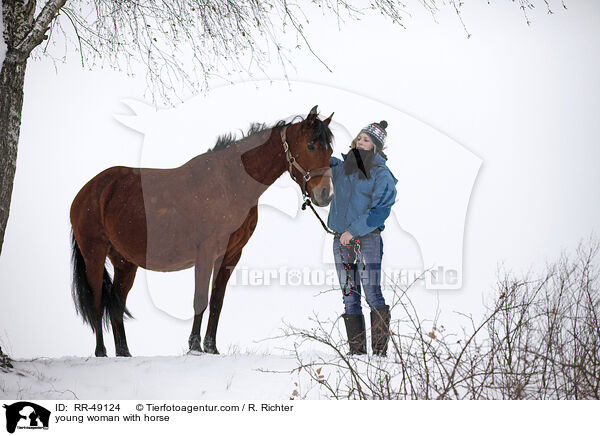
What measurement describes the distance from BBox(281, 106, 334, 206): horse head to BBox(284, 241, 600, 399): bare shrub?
0.94 meters

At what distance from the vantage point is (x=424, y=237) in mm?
4648

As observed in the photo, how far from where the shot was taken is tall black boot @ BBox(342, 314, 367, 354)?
407 cm

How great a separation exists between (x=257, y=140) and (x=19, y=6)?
190cm

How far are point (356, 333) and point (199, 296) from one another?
1.15m

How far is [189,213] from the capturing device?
14.3 ft

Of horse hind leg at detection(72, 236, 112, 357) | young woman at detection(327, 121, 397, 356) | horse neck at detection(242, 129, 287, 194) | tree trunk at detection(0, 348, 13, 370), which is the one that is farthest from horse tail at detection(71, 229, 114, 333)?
young woman at detection(327, 121, 397, 356)

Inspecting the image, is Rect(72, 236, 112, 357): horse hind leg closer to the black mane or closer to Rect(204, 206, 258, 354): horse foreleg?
Rect(204, 206, 258, 354): horse foreleg

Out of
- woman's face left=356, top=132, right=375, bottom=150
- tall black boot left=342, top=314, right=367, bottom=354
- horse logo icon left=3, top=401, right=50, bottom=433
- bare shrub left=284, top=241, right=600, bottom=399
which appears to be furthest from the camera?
woman's face left=356, top=132, right=375, bottom=150

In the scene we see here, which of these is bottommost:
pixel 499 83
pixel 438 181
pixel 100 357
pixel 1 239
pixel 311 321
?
pixel 100 357

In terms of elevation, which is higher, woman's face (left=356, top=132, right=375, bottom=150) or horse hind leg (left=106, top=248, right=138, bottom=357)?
woman's face (left=356, top=132, right=375, bottom=150)

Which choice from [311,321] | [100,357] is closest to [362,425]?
[311,321]

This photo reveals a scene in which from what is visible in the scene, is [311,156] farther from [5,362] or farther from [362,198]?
[5,362]

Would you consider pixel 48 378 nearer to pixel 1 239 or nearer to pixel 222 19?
pixel 1 239

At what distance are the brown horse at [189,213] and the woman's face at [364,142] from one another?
1.08 ft
